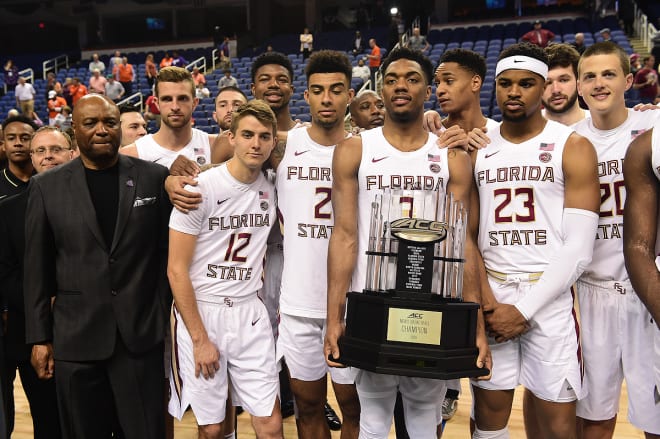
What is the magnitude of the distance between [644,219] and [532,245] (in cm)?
45

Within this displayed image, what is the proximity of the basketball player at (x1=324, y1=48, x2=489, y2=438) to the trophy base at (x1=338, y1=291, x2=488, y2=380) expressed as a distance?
45 cm

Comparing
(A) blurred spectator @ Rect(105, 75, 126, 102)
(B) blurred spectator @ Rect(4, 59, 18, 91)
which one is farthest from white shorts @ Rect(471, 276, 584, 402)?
(B) blurred spectator @ Rect(4, 59, 18, 91)

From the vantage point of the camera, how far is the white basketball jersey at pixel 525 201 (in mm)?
2527

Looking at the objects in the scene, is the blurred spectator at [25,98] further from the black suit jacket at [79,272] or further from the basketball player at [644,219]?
the basketball player at [644,219]

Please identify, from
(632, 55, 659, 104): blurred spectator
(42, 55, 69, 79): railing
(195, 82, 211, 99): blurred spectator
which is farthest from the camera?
(42, 55, 69, 79): railing

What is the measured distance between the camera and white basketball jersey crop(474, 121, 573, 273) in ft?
8.29

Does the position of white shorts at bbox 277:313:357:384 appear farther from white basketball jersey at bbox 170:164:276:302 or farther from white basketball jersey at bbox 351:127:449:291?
white basketball jersey at bbox 351:127:449:291

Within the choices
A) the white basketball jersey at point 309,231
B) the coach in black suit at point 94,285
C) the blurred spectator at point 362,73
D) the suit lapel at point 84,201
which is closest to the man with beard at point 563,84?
the white basketball jersey at point 309,231

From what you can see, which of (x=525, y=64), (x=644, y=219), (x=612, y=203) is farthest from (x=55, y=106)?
(x=644, y=219)

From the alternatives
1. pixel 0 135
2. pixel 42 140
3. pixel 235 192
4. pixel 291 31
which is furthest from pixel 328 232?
pixel 291 31

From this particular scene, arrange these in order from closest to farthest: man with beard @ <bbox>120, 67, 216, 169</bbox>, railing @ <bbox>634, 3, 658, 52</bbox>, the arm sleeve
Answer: the arm sleeve, man with beard @ <bbox>120, 67, 216, 169</bbox>, railing @ <bbox>634, 3, 658, 52</bbox>

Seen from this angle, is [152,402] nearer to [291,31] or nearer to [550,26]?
[550,26]

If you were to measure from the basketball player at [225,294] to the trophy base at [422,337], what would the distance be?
895 mm

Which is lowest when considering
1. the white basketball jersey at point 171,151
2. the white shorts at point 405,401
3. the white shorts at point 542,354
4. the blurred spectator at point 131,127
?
the white shorts at point 405,401
